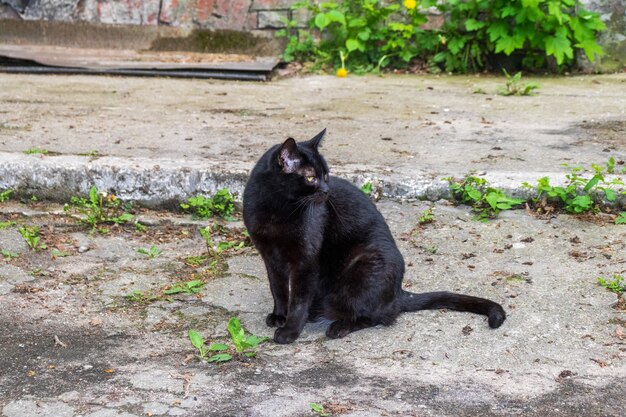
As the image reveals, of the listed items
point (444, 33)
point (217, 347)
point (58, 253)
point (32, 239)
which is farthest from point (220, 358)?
point (444, 33)

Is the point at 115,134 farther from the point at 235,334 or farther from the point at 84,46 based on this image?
the point at 84,46

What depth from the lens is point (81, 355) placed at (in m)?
2.89

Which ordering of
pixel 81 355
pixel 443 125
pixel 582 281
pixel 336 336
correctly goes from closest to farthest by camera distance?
pixel 81 355 < pixel 336 336 < pixel 582 281 < pixel 443 125

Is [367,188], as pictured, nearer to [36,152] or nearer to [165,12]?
[36,152]

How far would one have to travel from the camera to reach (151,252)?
151 inches

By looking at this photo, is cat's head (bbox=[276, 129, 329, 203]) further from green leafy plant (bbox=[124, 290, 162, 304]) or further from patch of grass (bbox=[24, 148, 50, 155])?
patch of grass (bbox=[24, 148, 50, 155])

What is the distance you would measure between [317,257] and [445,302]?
1.68 ft

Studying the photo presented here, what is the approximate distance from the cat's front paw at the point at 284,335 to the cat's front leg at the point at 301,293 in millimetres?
23

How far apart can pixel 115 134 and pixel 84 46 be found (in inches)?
131

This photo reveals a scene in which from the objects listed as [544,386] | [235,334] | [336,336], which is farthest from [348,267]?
[544,386]

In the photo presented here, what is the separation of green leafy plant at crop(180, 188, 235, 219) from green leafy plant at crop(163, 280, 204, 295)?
739 mm

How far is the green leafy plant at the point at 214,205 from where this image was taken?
4.20 metres

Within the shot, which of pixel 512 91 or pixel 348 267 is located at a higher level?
pixel 512 91

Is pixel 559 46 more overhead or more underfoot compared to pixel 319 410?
more overhead
